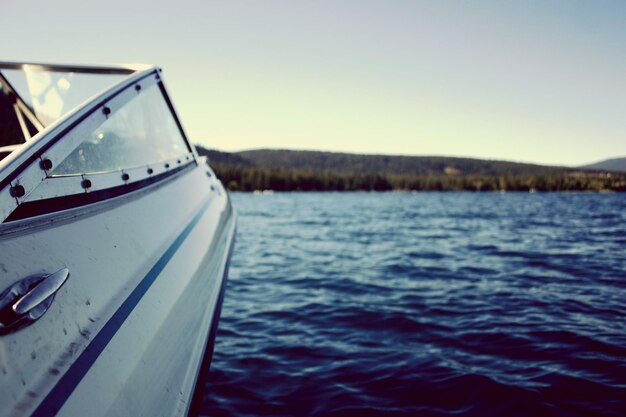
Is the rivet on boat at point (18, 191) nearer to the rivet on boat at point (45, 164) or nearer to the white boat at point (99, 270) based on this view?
the white boat at point (99, 270)

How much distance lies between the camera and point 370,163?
165 m

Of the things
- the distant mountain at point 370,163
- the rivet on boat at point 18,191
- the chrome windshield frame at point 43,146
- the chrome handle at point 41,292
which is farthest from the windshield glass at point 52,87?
the distant mountain at point 370,163

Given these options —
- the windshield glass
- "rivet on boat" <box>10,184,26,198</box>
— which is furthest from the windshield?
"rivet on boat" <box>10,184,26,198</box>

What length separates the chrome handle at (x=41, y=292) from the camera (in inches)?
40.3

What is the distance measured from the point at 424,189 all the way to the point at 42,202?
4008 inches

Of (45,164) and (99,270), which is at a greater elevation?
(45,164)

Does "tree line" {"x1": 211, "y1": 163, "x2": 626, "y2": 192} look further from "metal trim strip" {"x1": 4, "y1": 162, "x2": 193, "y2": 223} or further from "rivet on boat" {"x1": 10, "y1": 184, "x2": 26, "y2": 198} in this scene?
"rivet on boat" {"x1": 10, "y1": 184, "x2": 26, "y2": 198}

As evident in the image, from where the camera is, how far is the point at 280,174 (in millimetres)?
88125

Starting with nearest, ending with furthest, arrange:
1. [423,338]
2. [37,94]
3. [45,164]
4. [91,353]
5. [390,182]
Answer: [91,353] → [45,164] → [37,94] → [423,338] → [390,182]

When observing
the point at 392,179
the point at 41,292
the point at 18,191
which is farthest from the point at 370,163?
the point at 41,292

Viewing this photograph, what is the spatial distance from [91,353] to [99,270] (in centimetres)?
36

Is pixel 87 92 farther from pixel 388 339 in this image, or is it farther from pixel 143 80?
pixel 388 339

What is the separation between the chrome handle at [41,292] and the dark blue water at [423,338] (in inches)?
79.1

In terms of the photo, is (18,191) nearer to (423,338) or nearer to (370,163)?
(423,338)
